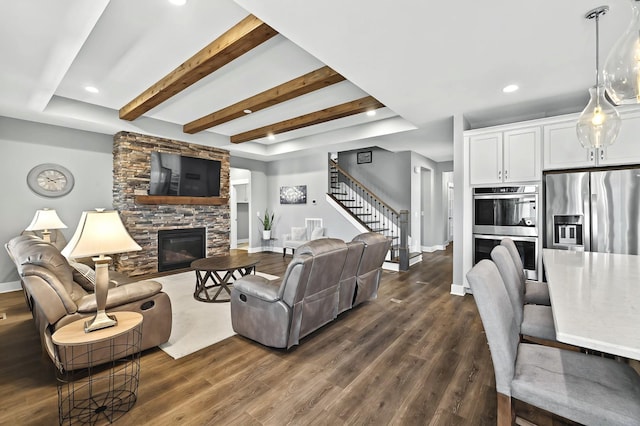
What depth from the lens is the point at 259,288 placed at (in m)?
2.61

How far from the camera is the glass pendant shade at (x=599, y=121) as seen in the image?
2180 mm

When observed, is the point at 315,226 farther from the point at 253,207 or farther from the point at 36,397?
the point at 36,397

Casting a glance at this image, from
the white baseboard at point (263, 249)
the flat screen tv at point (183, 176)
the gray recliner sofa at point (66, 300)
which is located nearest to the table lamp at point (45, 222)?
the flat screen tv at point (183, 176)

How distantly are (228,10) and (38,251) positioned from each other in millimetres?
2435

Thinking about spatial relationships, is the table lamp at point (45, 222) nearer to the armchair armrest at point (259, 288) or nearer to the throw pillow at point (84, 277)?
the throw pillow at point (84, 277)

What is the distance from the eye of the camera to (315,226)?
7.71 metres

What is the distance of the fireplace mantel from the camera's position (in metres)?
5.43

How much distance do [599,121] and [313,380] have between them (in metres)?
2.97

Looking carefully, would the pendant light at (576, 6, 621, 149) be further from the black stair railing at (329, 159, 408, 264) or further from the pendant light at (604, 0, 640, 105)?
the black stair railing at (329, 159, 408, 264)

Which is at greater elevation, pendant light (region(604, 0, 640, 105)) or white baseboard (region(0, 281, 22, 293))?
pendant light (region(604, 0, 640, 105))

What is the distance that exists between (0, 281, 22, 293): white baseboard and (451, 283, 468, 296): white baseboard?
6935mm

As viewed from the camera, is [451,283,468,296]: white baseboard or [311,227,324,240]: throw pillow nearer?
[451,283,468,296]: white baseboard

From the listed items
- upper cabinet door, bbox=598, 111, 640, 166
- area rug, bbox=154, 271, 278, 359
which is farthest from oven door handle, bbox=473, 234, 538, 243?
area rug, bbox=154, 271, 278, 359

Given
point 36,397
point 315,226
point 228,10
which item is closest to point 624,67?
point 228,10
